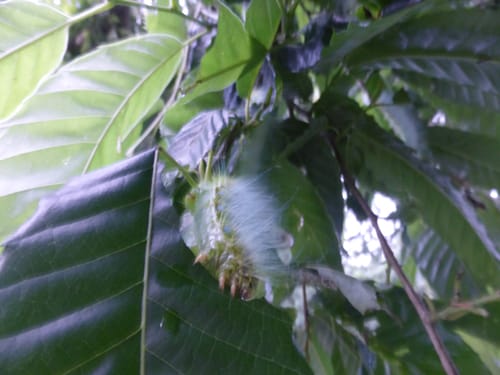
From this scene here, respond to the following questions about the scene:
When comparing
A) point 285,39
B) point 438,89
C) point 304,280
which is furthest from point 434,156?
point 304,280

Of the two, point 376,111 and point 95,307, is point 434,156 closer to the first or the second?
point 376,111

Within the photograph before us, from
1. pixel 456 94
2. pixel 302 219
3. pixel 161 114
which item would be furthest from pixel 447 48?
pixel 161 114

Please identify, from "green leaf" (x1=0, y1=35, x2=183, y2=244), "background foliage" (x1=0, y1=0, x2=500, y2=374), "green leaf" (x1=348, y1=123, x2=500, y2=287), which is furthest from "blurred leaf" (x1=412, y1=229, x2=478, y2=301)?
"green leaf" (x1=0, y1=35, x2=183, y2=244)

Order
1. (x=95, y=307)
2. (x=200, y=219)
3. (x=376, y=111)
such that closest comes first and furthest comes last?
(x=95, y=307)
(x=200, y=219)
(x=376, y=111)

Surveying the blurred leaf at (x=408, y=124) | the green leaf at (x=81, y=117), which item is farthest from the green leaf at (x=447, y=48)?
the green leaf at (x=81, y=117)

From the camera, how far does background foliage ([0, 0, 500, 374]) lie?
477mm

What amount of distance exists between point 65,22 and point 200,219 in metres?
0.43

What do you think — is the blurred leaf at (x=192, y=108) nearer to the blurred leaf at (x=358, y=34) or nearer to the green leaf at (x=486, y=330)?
the blurred leaf at (x=358, y=34)

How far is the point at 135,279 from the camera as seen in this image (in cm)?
50

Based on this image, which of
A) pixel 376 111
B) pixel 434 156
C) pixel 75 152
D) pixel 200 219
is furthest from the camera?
pixel 376 111

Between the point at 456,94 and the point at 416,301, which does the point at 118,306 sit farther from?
the point at 456,94

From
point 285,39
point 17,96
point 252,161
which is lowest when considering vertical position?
point 252,161

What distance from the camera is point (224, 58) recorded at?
2.29 feet

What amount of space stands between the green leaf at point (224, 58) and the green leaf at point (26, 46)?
25 centimetres
